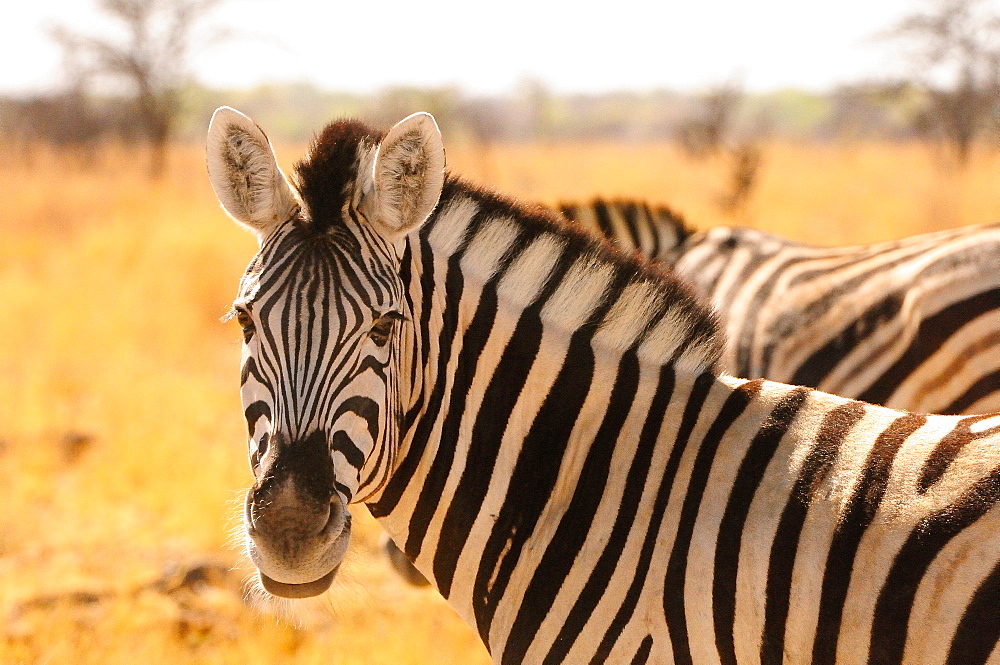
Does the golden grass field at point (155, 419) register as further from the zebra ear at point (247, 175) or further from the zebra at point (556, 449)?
the zebra ear at point (247, 175)

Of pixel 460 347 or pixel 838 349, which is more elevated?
pixel 460 347

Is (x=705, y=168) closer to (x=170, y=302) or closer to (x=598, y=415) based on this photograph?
(x=170, y=302)

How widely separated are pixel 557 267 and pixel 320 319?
757 mm

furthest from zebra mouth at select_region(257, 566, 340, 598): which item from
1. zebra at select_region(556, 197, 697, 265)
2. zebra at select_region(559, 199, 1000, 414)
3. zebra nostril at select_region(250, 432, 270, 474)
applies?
zebra at select_region(556, 197, 697, 265)

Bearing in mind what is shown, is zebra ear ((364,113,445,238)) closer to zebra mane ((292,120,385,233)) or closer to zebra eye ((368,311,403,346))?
zebra mane ((292,120,385,233))

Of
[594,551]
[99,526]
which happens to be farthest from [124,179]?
[594,551]

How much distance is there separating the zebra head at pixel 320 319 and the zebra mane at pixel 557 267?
2cm

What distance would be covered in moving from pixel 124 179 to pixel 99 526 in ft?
56.7

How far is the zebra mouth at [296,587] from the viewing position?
2.11m

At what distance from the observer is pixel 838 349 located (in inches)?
187

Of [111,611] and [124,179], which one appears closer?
[111,611]

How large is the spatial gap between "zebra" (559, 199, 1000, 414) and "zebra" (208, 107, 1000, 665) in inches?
67.4

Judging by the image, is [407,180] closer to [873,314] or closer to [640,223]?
[873,314]

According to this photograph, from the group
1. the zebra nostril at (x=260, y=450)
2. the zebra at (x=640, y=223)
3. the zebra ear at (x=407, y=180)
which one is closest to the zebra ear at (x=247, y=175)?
the zebra ear at (x=407, y=180)
